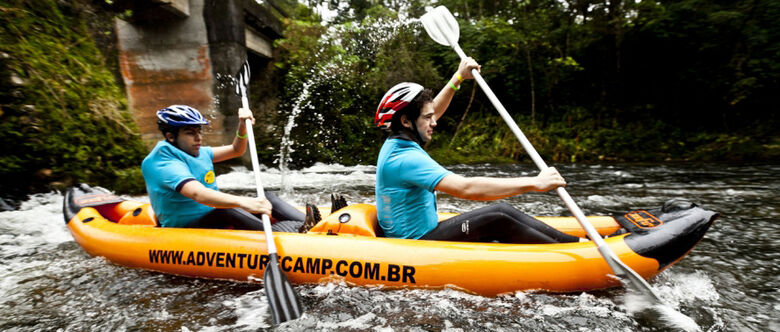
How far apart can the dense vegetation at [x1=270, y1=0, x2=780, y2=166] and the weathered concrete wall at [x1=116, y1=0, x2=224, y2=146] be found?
2.53m

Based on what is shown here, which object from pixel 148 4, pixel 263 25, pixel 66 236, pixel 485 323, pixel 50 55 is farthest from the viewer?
pixel 263 25

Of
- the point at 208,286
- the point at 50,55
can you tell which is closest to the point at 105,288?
the point at 208,286

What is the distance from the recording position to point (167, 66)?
8.93 meters

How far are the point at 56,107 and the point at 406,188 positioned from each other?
604 centimetres

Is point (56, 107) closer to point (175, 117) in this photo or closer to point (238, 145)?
point (238, 145)

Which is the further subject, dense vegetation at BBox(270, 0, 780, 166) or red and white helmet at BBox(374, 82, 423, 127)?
dense vegetation at BBox(270, 0, 780, 166)

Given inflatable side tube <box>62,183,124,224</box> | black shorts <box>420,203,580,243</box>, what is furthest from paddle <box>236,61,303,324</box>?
inflatable side tube <box>62,183,124,224</box>

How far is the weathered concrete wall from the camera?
8797 mm

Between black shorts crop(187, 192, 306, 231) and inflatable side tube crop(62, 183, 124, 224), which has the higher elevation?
inflatable side tube crop(62, 183, 124, 224)

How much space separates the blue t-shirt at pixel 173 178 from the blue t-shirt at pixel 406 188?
1.41 metres

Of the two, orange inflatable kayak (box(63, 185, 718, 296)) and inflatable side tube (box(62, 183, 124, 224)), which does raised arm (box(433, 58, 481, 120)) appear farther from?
inflatable side tube (box(62, 183, 124, 224))

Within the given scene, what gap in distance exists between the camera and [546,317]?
2.21 metres

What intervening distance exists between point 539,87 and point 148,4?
10602 mm

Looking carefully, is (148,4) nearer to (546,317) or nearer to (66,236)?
(66,236)
